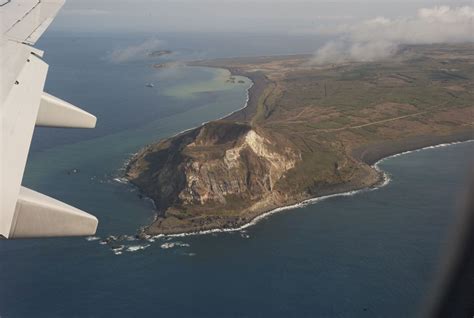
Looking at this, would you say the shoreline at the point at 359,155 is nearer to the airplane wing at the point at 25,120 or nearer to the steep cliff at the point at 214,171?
the steep cliff at the point at 214,171

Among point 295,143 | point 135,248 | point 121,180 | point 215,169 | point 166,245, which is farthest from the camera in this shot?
point 295,143

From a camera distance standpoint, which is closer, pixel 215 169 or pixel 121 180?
pixel 215 169

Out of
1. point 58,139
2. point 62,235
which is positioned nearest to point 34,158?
point 58,139

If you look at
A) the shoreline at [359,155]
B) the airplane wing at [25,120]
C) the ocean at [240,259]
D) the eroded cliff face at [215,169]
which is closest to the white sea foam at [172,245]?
the ocean at [240,259]

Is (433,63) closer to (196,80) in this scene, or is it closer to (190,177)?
(196,80)

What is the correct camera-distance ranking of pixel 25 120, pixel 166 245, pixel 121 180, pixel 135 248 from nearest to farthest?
pixel 25 120 → pixel 135 248 → pixel 166 245 → pixel 121 180

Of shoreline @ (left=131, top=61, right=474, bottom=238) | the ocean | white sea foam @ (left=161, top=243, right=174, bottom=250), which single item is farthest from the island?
the ocean

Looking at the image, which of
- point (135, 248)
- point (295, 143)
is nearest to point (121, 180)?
point (135, 248)

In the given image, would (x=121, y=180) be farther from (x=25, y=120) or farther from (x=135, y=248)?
(x=25, y=120)

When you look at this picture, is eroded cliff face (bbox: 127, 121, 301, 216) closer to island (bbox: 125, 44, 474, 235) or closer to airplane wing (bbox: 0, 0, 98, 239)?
island (bbox: 125, 44, 474, 235)
